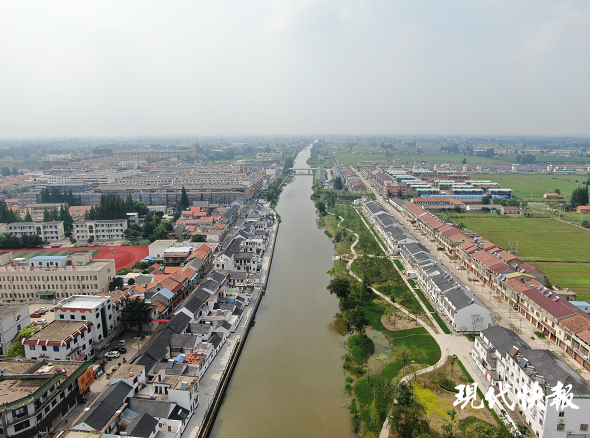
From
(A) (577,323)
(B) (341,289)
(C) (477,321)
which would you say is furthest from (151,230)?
(A) (577,323)

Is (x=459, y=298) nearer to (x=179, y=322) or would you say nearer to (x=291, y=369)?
(x=291, y=369)

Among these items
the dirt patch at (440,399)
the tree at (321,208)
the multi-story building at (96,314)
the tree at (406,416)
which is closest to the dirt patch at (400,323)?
the dirt patch at (440,399)

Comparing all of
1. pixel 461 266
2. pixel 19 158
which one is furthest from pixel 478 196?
pixel 19 158

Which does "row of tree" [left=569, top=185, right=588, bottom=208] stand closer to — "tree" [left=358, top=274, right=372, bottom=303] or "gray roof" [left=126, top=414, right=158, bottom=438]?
"tree" [left=358, top=274, right=372, bottom=303]

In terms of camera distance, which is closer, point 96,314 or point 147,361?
point 147,361

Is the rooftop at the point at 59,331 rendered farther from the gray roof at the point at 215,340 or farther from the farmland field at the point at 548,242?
the farmland field at the point at 548,242

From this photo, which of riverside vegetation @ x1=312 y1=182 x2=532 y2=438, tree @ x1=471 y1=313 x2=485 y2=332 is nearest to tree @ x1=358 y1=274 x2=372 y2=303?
riverside vegetation @ x1=312 y1=182 x2=532 y2=438
